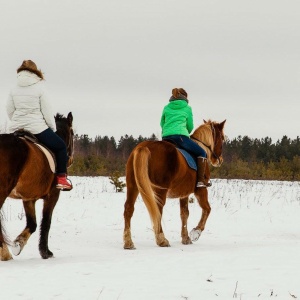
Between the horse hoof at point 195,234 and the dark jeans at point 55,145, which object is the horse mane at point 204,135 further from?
the dark jeans at point 55,145

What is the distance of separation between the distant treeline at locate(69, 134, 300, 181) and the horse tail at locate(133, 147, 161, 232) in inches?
942

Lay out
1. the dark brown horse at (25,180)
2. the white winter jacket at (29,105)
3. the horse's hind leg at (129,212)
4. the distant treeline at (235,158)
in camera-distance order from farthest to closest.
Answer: the distant treeline at (235,158) < the horse's hind leg at (129,212) < the white winter jacket at (29,105) < the dark brown horse at (25,180)

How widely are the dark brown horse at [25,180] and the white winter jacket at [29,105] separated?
42 centimetres

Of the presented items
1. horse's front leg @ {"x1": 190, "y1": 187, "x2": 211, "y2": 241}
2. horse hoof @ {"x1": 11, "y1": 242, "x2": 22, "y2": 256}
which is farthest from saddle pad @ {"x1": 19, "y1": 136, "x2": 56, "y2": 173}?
horse's front leg @ {"x1": 190, "y1": 187, "x2": 211, "y2": 241}

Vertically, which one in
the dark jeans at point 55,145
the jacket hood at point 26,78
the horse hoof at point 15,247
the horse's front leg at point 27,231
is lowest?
the horse hoof at point 15,247

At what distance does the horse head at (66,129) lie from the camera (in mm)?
7704

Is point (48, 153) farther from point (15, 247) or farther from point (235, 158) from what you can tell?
point (235, 158)

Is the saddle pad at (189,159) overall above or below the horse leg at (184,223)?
above

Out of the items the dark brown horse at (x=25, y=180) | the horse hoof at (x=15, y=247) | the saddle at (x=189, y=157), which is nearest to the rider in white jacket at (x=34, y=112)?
the dark brown horse at (x=25, y=180)

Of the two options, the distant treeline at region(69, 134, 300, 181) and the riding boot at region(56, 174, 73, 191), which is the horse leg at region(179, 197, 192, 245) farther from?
the distant treeline at region(69, 134, 300, 181)

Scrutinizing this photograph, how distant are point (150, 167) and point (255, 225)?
572 centimetres

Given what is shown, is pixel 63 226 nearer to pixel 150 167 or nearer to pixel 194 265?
pixel 150 167

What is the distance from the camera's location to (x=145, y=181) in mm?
7578

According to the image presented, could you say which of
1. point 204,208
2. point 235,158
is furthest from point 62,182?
point 235,158
